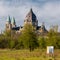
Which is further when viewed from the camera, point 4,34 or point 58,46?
point 4,34

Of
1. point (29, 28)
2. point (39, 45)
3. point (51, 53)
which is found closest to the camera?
point (51, 53)

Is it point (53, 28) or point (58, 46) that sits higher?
point (53, 28)

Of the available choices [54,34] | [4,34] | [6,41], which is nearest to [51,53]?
[54,34]

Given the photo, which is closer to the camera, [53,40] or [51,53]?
[51,53]

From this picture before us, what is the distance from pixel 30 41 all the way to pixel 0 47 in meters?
20.3

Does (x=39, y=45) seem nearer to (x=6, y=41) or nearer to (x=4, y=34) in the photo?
(x=6, y=41)

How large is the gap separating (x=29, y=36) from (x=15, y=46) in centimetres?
1639

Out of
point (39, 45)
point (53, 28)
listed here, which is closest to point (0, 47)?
point (39, 45)

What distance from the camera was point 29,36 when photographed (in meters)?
69.8

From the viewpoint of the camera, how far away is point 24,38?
7075cm

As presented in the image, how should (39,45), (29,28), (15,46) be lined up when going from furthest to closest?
(15,46) < (39,45) < (29,28)

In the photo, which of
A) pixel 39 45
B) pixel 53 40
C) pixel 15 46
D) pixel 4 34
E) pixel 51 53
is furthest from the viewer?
pixel 4 34

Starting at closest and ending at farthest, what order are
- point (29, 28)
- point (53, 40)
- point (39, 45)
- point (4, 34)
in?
point (53, 40) → point (29, 28) → point (39, 45) → point (4, 34)

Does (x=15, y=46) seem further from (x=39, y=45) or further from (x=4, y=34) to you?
(x=4, y=34)
